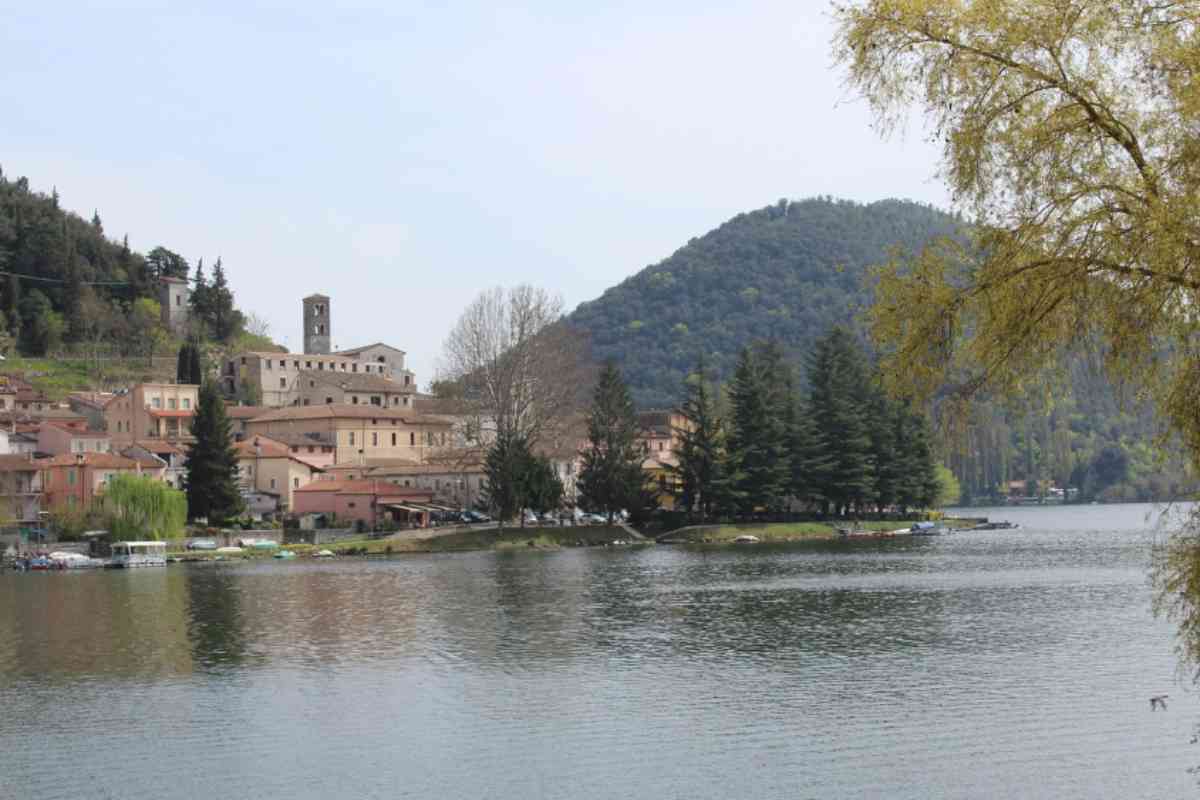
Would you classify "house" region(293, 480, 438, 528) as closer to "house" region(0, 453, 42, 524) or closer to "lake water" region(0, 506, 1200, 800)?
"house" region(0, 453, 42, 524)

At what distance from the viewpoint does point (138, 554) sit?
7681 cm

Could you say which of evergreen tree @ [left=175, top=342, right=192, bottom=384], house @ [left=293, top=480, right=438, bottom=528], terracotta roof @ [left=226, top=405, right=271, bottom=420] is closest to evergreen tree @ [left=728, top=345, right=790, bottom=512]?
house @ [left=293, top=480, right=438, bottom=528]

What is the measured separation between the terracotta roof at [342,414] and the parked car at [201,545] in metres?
29.0

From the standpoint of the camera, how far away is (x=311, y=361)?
145500mm

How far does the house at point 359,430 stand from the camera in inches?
4358

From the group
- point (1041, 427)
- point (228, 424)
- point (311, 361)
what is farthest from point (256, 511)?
point (1041, 427)

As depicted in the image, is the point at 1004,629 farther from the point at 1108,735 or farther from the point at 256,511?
the point at 256,511

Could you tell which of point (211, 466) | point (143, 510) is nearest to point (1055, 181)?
point (143, 510)

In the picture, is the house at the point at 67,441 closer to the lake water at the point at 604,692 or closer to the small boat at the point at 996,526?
the lake water at the point at 604,692

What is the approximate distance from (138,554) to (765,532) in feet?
141

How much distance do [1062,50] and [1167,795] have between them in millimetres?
12257

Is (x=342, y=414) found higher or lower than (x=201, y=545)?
higher

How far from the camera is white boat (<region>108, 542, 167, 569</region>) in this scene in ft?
248

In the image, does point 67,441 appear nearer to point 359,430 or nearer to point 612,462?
point 359,430
